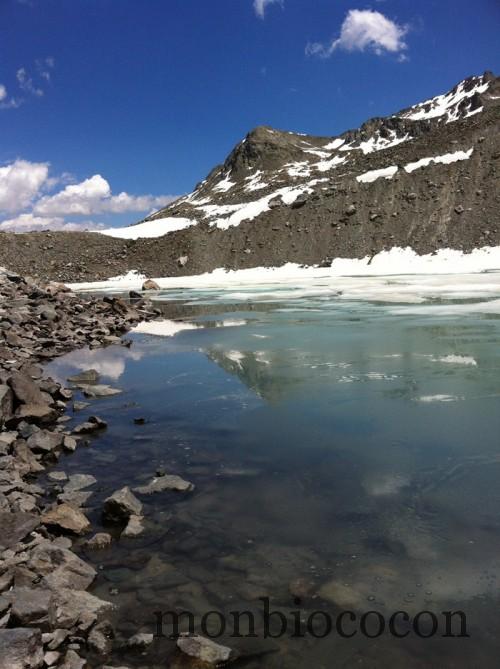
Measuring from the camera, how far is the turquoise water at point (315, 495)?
390cm

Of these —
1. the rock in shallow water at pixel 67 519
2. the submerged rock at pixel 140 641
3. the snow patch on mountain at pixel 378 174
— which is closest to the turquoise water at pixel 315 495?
the submerged rock at pixel 140 641

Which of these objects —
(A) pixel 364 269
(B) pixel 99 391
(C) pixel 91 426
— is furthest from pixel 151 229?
(C) pixel 91 426

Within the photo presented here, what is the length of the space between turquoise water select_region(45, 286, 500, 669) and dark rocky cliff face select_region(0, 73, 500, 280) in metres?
46.0

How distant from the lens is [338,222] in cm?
5975

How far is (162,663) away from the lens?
11.3ft

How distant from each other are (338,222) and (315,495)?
56775mm

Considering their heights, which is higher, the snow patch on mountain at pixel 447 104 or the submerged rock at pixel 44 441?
the snow patch on mountain at pixel 447 104

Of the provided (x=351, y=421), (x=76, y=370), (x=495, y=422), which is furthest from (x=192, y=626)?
(x=76, y=370)

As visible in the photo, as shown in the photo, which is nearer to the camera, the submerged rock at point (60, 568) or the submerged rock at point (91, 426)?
the submerged rock at point (60, 568)

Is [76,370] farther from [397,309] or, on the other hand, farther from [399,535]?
[397,309]

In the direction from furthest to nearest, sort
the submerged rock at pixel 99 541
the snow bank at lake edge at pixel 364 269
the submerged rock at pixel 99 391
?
the snow bank at lake edge at pixel 364 269, the submerged rock at pixel 99 391, the submerged rock at pixel 99 541

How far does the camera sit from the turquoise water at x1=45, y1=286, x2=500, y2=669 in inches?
154

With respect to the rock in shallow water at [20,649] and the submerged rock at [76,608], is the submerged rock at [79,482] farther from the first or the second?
the rock in shallow water at [20,649]

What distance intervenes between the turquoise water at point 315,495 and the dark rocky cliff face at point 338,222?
45955 mm
